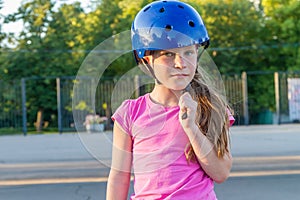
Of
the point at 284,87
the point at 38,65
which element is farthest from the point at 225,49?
the point at 38,65

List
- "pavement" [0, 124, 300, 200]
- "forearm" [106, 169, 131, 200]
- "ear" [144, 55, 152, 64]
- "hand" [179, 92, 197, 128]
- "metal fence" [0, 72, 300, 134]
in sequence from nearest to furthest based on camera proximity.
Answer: "hand" [179, 92, 197, 128], "ear" [144, 55, 152, 64], "forearm" [106, 169, 131, 200], "pavement" [0, 124, 300, 200], "metal fence" [0, 72, 300, 134]

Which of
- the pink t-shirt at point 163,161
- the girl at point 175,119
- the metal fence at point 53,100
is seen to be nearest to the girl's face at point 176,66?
the girl at point 175,119

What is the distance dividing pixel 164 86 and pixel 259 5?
3493 centimetres

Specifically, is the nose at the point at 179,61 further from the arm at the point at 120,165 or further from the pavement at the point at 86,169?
the pavement at the point at 86,169

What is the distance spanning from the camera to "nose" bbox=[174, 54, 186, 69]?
185 centimetres

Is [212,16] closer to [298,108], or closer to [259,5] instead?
[259,5]

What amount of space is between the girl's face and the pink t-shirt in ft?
0.39

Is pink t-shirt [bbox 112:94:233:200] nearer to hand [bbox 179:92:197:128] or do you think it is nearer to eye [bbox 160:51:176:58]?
hand [bbox 179:92:197:128]

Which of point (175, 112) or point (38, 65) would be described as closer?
point (175, 112)

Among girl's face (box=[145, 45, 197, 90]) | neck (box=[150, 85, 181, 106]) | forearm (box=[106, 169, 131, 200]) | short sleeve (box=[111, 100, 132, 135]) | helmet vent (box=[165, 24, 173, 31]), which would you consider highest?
helmet vent (box=[165, 24, 173, 31])

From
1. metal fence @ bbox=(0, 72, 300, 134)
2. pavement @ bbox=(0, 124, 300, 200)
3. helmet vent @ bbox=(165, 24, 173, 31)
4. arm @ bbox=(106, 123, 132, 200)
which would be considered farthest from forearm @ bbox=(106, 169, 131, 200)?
metal fence @ bbox=(0, 72, 300, 134)

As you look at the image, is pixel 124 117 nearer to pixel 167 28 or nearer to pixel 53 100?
pixel 167 28

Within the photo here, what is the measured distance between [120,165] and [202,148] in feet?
1.09

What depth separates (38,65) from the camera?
2958cm
